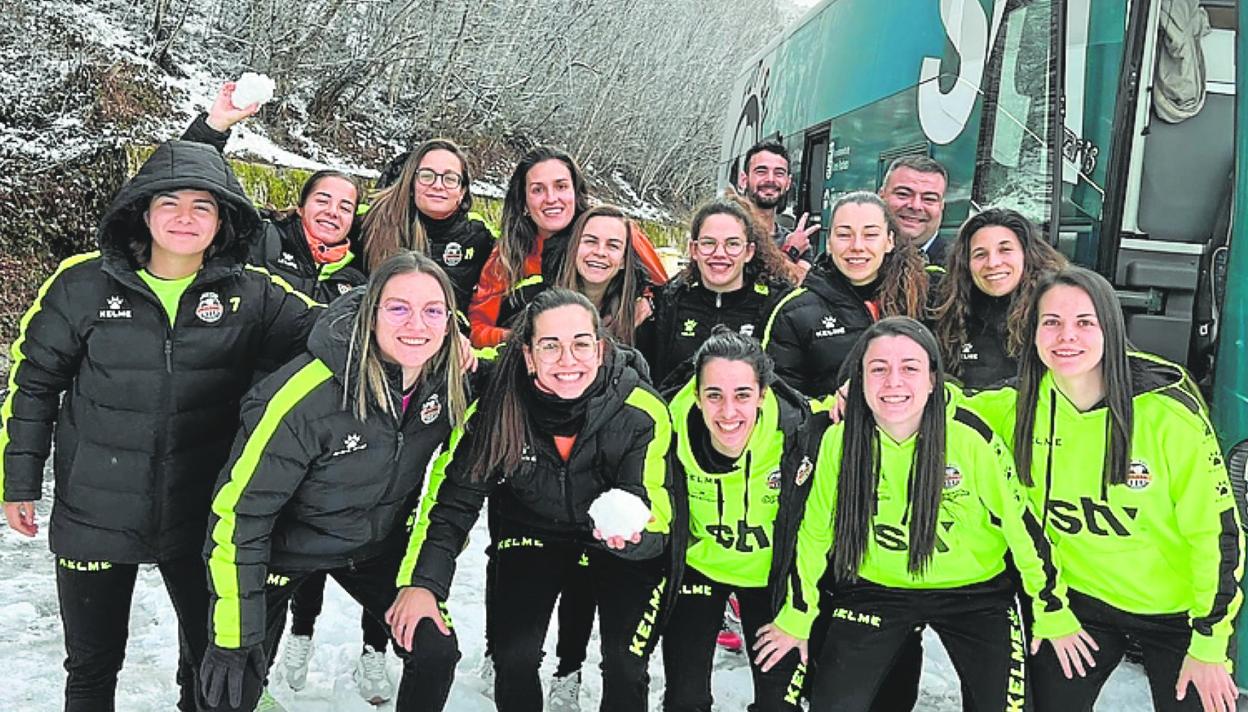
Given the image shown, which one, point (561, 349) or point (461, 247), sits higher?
point (461, 247)

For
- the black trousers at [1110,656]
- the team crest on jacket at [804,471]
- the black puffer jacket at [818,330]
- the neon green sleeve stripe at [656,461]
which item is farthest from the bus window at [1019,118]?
the neon green sleeve stripe at [656,461]

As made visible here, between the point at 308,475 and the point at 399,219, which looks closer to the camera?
the point at 308,475

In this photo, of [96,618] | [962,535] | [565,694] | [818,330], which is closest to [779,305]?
[818,330]

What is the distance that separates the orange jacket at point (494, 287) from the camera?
4.27 metres

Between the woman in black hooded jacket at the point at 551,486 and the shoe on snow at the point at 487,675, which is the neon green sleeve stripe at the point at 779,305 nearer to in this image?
the woman in black hooded jacket at the point at 551,486

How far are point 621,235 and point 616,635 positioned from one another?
167 centimetres

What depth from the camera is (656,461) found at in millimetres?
3311

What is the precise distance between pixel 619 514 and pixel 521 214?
1851 mm

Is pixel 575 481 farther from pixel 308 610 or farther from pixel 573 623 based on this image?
pixel 308 610

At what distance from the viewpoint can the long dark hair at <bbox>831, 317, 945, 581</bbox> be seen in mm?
3119

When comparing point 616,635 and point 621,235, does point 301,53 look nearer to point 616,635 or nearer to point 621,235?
point 621,235

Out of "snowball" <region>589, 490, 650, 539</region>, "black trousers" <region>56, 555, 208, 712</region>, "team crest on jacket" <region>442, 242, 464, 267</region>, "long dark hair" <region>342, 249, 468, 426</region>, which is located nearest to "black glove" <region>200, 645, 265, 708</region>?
"black trousers" <region>56, 555, 208, 712</region>

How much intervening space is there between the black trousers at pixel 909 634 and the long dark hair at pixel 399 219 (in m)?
2.45

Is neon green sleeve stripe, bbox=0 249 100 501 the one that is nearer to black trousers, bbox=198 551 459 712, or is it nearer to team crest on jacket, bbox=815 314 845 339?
black trousers, bbox=198 551 459 712
